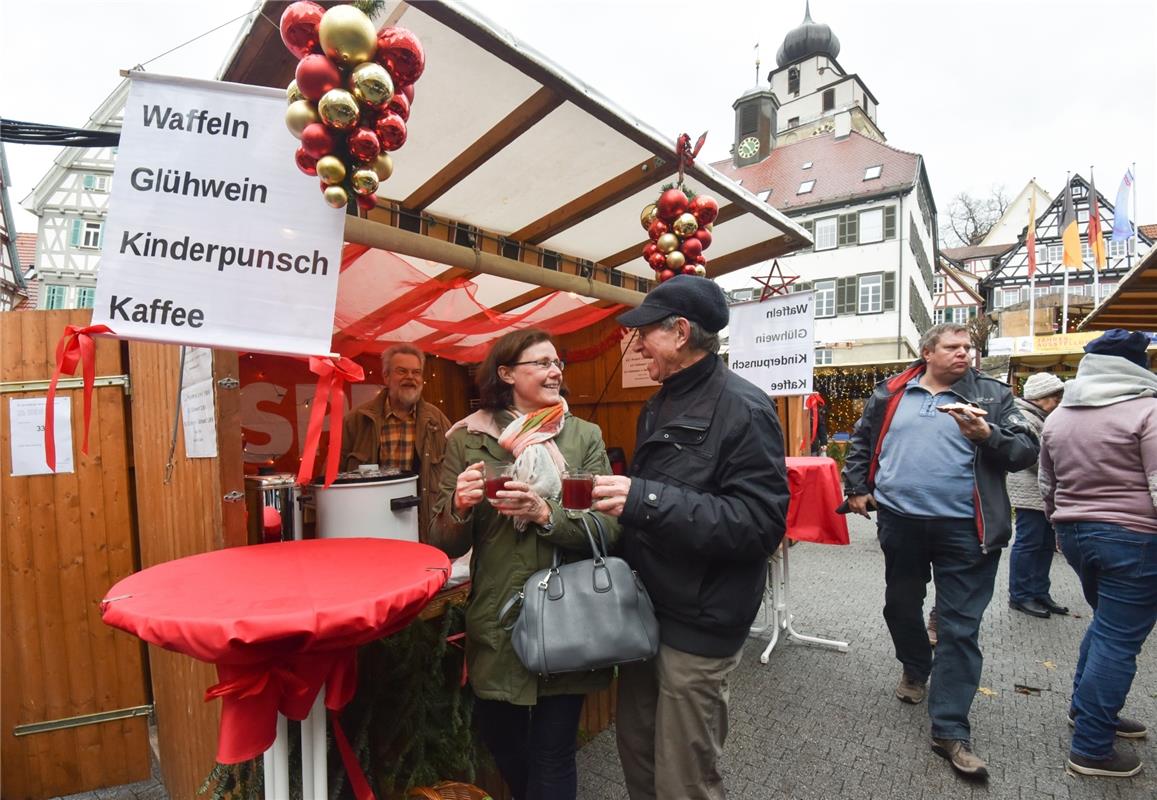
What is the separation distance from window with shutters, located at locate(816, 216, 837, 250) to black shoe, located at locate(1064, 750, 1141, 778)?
81.6ft

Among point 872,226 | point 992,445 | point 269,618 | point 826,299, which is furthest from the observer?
point 826,299

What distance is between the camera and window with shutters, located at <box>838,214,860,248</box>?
24141mm

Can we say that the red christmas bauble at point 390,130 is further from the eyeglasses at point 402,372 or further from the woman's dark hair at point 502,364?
the eyeglasses at point 402,372

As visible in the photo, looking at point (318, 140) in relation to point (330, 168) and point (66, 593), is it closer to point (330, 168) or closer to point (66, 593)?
point (330, 168)

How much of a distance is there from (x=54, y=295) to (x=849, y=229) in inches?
1098

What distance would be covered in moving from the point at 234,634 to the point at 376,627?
0.29m

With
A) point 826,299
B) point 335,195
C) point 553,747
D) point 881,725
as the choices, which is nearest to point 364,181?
point 335,195

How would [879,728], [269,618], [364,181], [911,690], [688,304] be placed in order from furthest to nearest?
1. [911,690]
2. [879,728]
3. [688,304]
4. [364,181]
5. [269,618]

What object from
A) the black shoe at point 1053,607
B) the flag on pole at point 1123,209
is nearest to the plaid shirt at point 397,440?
the black shoe at point 1053,607

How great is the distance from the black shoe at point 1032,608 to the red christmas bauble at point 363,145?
575 cm

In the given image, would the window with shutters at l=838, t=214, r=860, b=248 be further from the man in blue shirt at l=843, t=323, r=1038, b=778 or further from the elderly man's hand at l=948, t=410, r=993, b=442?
the elderly man's hand at l=948, t=410, r=993, b=442

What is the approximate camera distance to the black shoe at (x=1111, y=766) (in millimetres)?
2604

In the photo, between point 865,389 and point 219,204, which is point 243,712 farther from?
point 865,389

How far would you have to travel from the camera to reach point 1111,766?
261 centimetres
